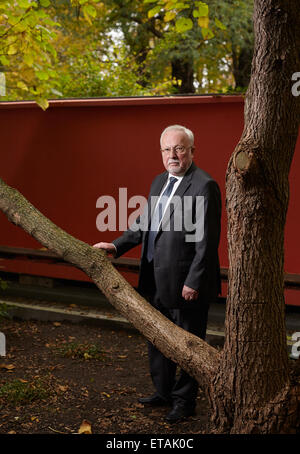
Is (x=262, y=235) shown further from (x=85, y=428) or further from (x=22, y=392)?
(x=22, y=392)

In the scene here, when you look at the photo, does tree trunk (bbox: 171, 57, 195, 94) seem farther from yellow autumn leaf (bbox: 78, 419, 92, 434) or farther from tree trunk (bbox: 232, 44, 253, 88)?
yellow autumn leaf (bbox: 78, 419, 92, 434)

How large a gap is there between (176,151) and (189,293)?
43.0 inches

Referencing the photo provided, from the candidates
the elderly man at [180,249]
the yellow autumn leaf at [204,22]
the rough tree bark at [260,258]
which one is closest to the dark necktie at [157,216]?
the elderly man at [180,249]

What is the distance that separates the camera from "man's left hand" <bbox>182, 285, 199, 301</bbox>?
412 cm

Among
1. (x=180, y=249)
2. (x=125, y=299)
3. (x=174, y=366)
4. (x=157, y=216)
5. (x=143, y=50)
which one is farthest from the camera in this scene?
(x=143, y=50)

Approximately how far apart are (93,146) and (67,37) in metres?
15.7

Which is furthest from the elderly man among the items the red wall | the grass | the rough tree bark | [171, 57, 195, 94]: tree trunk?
[171, 57, 195, 94]: tree trunk

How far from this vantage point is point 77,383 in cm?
510

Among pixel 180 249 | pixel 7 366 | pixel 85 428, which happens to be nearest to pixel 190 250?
pixel 180 249

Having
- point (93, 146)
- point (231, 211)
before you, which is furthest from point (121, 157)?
point (231, 211)

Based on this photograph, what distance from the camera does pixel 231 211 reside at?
342 centimetres

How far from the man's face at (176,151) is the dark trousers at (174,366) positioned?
0.95m

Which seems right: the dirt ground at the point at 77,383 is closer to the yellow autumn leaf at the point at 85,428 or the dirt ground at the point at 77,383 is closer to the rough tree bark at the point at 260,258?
the yellow autumn leaf at the point at 85,428

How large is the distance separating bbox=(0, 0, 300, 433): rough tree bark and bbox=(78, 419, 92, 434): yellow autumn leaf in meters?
0.91
